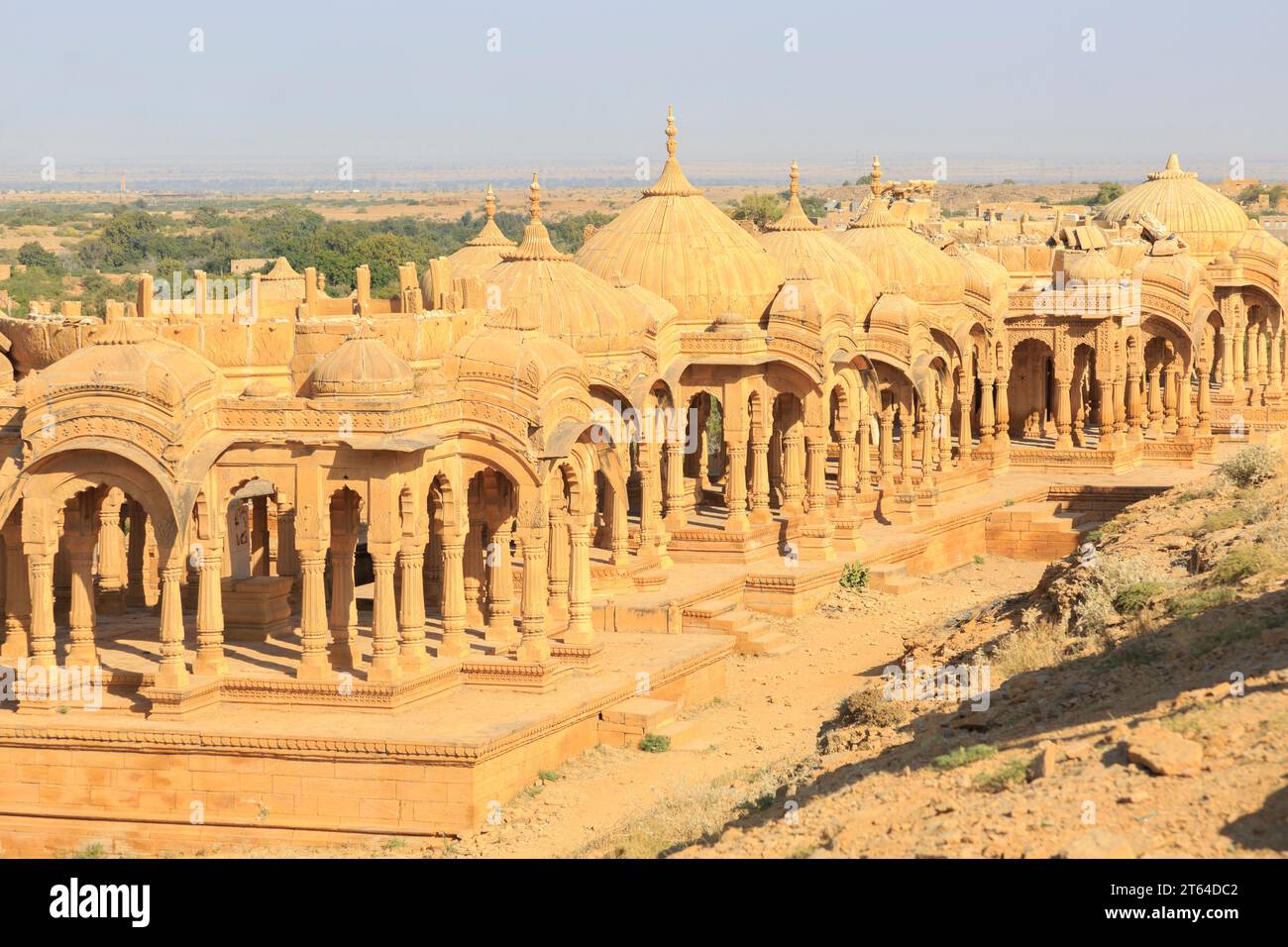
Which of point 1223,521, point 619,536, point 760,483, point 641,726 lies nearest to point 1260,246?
point 760,483

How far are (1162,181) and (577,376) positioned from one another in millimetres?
28886

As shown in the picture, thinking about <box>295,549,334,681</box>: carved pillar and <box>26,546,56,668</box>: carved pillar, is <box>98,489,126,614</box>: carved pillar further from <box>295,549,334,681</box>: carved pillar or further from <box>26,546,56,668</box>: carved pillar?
<box>295,549,334,681</box>: carved pillar

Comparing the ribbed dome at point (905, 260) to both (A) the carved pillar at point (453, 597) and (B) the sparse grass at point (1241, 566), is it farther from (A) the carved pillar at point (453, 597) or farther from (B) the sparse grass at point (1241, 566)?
(B) the sparse grass at point (1241, 566)

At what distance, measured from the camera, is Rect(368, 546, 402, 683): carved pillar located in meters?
24.1

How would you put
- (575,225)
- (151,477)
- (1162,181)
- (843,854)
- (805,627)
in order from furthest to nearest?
(575,225) < (1162,181) < (805,627) < (151,477) < (843,854)

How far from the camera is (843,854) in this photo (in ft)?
52.2

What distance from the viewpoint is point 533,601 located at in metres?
25.3

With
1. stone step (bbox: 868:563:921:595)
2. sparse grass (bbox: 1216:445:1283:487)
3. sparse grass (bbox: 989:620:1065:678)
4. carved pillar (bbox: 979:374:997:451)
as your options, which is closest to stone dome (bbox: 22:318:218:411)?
sparse grass (bbox: 989:620:1065:678)

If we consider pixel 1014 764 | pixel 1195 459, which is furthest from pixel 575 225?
pixel 1014 764

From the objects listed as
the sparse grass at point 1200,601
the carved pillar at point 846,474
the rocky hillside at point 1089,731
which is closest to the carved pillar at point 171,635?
the rocky hillside at point 1089,731

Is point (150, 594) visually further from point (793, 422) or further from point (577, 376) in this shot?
point (793, 422)

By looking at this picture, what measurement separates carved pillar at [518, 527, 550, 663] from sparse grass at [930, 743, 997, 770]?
8355mm

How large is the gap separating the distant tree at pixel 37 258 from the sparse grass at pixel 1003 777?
3527 inches

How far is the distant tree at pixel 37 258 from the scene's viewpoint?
103875mm
